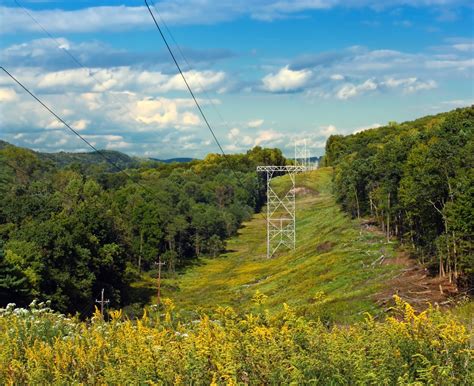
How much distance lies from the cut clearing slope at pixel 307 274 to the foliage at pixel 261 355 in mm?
15680

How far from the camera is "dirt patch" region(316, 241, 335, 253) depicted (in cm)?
7490

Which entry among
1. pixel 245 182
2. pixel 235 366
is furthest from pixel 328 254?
pixel 245 182

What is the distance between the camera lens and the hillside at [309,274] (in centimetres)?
4800

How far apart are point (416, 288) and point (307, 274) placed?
1973 centimetres

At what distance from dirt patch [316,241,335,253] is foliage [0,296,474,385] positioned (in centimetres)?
6615

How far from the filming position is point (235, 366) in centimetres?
754

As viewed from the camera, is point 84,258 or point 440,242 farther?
point 84,258

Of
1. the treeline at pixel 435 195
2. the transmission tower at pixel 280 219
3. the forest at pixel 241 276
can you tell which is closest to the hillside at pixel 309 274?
the forest at pixel 241 276

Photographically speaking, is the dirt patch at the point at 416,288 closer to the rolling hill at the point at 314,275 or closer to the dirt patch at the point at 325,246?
the rolling hill at the point at 314,275

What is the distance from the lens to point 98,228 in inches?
3108

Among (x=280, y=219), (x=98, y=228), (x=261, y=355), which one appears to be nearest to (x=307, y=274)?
(x=280, y=219)

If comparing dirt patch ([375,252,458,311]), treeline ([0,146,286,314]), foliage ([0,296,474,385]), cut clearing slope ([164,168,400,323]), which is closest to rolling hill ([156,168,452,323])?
cut clearing slope ([164,168,400,323])

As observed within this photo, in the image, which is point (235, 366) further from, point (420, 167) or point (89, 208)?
point (89, 208)

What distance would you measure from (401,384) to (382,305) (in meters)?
35.0
